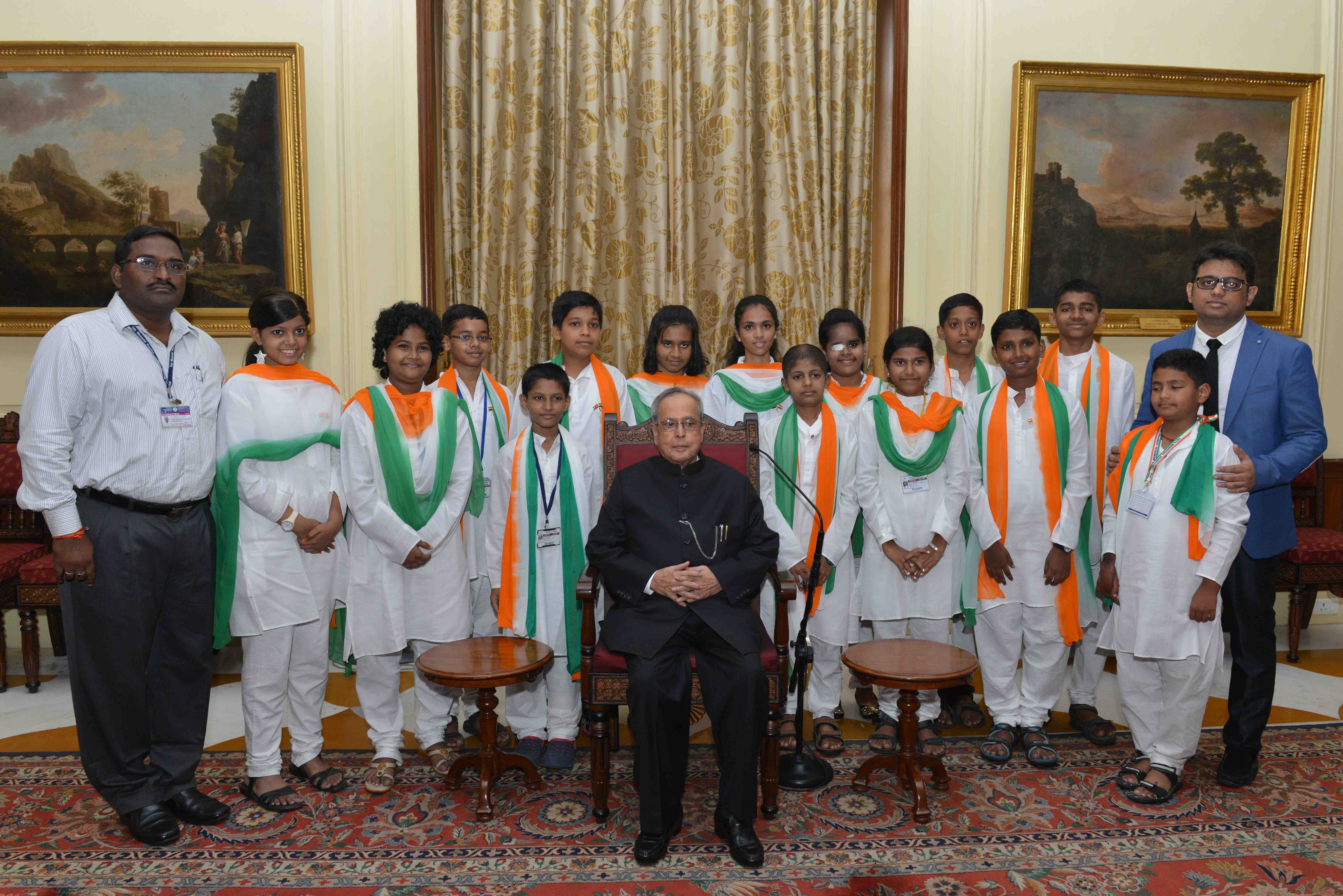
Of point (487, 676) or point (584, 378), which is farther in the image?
point (584, 378)

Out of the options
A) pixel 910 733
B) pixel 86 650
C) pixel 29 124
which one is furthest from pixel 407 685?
pixel 29 124

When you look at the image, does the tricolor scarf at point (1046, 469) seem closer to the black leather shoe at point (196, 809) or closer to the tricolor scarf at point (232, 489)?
the tricolor scarf at point (232, 489)

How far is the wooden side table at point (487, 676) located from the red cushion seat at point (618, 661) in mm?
249

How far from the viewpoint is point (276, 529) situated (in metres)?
3.48

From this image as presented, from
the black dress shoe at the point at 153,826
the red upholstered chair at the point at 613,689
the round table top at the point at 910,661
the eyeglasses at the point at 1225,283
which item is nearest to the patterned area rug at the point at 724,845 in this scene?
the black dress shoe at the point at 153,826

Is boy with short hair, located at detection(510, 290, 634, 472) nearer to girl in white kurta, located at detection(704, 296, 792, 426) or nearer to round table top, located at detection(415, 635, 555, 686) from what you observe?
girl in white kurta, located at detection(704, 296, 792, 426)

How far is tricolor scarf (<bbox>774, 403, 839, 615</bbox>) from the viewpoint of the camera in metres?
3.96

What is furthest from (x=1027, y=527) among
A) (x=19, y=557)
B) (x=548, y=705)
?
(x=19, y=557)

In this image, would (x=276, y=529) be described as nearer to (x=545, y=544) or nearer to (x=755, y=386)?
(x=545, y=544)

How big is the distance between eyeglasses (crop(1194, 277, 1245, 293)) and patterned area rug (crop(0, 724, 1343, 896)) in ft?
6.58

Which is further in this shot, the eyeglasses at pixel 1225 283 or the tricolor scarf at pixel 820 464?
the tricolor scarf at pixel 820 464

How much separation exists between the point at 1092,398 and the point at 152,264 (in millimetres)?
4075

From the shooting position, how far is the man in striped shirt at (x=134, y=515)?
10.2 feet

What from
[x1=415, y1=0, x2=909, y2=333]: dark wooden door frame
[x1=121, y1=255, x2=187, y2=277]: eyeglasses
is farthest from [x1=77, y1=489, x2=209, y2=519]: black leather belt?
[x1=415, y1=0, x2=909, y2=333]: dark wooden door frame
